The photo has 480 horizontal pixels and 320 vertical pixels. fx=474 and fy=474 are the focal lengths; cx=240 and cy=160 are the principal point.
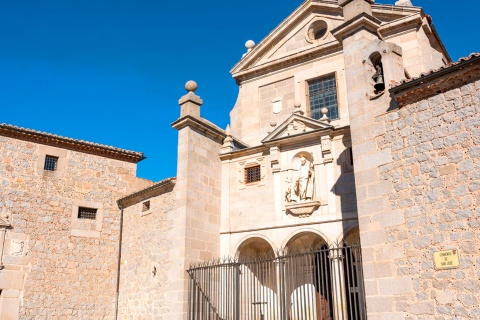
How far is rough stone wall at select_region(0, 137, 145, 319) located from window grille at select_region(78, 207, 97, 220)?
0.16 metres

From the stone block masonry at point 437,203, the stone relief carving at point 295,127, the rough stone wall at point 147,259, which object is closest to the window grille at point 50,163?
the rough stone wall at point 147,259

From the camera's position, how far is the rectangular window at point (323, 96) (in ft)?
47.8

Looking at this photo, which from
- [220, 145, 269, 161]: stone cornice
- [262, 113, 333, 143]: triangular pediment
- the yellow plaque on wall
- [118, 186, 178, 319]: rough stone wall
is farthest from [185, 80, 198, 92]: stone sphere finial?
the yellow plaque on wall

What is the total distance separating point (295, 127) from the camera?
12.8 m

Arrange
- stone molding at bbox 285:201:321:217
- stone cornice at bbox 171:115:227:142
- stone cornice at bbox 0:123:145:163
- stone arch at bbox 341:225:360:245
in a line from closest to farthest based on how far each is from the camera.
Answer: stone arch at bbox 341:225:360:245 → stone molding at bbox 285:201:321:217 → stone cornice at bbox 171:115:227:142 → stone cornice at bbox 0:123:145:163

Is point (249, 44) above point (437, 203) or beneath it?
above

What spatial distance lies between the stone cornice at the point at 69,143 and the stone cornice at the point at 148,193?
76.2 inches

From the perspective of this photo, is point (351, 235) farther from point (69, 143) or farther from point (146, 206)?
point (69, 143)

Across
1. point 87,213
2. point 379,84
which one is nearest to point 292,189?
Answer: point 379,84

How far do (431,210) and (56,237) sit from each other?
12878mm

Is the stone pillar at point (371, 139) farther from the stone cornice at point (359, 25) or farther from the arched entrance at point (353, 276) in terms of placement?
the arched entrance at point (353, 276)

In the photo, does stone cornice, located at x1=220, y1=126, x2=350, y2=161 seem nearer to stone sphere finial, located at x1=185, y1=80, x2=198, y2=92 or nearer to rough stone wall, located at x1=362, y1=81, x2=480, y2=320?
stone sphere finial, located at x1=185, y1=80, x2=198, y2=92

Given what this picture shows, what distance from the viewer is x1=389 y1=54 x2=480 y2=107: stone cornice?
7182mm

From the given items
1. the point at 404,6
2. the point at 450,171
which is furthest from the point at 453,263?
the point at 404,6
